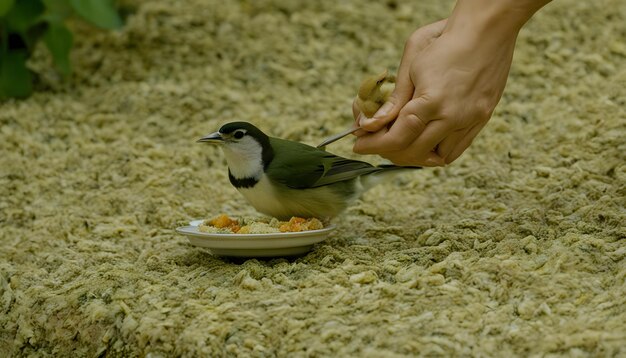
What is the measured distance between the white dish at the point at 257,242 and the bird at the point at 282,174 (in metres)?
0.25

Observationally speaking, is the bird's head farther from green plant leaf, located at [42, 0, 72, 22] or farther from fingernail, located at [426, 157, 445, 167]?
green plant leaf, located at [42, 0, 72, 22]

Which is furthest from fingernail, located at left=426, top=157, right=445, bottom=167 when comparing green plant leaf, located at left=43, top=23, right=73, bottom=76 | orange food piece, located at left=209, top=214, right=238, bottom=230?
green plant leaf, located at left=43, top=23, right=73, bottom=76

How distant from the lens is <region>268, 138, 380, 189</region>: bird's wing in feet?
11.7

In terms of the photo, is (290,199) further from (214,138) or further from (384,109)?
(384,109)

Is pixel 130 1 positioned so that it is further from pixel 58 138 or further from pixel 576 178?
pixel 576 178

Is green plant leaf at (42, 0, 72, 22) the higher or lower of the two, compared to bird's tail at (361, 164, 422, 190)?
higher

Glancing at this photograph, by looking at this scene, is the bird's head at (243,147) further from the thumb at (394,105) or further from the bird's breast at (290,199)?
the thumb at (394,105)

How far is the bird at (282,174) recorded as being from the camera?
357 cm

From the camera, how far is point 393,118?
3.21 meters

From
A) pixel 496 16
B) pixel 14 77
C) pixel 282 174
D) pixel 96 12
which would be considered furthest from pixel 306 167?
pixel 14 77

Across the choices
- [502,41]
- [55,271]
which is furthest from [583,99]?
[55,271]

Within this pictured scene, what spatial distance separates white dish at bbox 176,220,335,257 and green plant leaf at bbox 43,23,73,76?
7.68 ft

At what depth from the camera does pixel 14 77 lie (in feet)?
17.4

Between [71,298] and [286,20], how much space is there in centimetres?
335
